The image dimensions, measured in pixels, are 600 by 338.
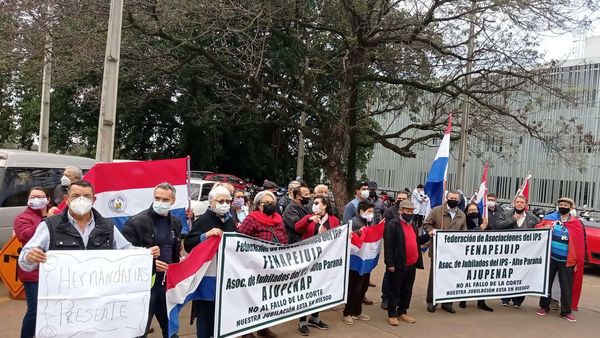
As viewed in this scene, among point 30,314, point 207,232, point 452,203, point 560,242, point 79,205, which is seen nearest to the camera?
point 79,205

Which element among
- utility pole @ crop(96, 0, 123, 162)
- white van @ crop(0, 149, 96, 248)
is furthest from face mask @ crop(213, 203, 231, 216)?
utility pole @ crop(96, 0, 123, 162)

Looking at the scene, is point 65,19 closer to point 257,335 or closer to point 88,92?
point 88,92

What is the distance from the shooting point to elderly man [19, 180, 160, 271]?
3.78 m

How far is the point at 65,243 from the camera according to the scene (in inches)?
154

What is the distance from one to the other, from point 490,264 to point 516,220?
1092 millimetres

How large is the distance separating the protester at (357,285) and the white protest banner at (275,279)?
0.75 ft

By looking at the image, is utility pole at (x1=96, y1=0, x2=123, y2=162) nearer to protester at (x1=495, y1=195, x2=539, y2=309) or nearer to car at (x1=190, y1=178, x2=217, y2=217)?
car at (x1=190, y1=178, x2=217, y2=217)

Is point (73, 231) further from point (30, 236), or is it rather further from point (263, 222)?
point (263, 222)

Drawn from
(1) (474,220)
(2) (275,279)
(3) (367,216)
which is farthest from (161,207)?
(1) (474,220)

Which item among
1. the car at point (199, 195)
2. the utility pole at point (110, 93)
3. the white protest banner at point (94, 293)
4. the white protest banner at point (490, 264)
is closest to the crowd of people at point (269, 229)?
the white protest banner at point (94, 293)

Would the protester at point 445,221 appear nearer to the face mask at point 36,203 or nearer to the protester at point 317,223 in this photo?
the protester at point 317,223

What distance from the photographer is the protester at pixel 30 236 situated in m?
4.25

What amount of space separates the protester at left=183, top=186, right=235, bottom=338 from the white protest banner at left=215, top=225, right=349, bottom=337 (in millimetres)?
211

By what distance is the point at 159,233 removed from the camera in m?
4.77
